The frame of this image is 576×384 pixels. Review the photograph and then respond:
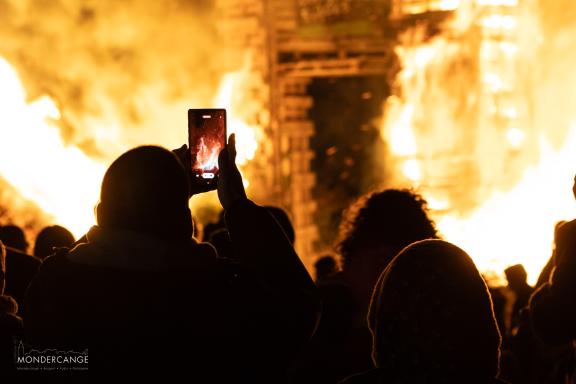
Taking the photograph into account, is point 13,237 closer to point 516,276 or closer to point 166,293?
point 516,276

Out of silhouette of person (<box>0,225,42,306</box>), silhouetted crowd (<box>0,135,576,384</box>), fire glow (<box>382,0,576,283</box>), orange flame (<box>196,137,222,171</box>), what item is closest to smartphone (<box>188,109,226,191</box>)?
orange flame (<box>196,137,222,171</box>)

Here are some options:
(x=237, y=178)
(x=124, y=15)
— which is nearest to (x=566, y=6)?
(x=124, y=15)

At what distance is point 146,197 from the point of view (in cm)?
271

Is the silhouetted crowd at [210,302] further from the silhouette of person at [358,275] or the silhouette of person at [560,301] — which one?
the silhouette of person at [560,301]

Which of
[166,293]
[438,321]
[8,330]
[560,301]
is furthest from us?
[560,301]

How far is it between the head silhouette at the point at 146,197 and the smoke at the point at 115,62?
37.3 ft

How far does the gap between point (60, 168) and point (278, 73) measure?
3447 mm

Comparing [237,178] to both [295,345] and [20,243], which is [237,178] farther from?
[20,243]

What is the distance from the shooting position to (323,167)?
14250 mm

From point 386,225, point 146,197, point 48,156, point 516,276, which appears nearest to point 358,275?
point 386,225

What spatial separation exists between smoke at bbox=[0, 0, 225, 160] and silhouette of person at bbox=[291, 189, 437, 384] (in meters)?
10.5

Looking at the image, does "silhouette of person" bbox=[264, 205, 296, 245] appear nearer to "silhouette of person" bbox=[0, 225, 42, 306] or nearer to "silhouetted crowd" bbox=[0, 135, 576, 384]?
"silhouette of person" bbox=[0, 225, 42, 306]

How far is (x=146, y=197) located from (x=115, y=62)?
12.0 meters

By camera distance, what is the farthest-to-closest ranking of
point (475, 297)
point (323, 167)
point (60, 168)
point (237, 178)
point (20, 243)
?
point (323, 167) → point (60, 168) → point (20, 243) → point (237, 178) → point (475, 297)
